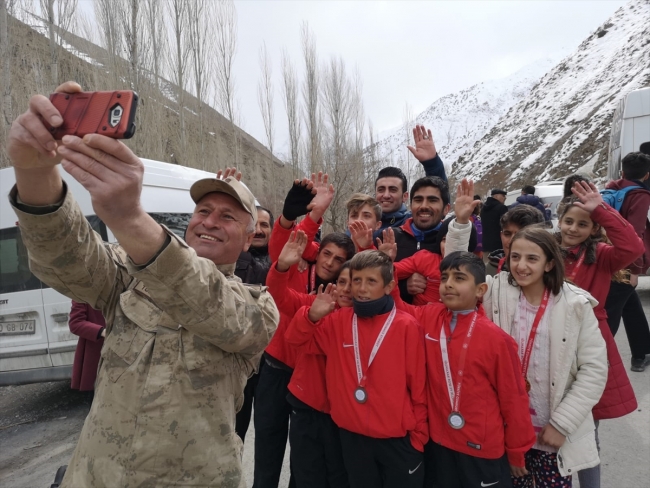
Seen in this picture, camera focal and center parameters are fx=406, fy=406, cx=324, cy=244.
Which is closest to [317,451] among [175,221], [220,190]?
[220,190]

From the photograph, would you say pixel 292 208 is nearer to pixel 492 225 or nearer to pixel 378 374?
pixel 378 374

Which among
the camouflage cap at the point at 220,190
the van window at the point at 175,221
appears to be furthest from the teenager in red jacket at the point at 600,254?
the van window at the point at 175,221

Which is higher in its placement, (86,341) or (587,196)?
(587,196)

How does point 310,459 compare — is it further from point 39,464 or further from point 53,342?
point 53,342

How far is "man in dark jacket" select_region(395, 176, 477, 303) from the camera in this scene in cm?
288

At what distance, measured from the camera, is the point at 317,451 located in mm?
2311

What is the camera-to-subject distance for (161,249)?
94 cm

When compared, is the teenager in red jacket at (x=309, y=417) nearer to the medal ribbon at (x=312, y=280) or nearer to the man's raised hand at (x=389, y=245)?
the man's raised hand at (x=389, y=245)

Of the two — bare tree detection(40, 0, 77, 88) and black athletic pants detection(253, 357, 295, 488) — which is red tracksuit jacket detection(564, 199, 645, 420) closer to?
black athletic pants detection(253, 357, 295, 488)

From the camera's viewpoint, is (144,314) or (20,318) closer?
(144,314)

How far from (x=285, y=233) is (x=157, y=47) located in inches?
490

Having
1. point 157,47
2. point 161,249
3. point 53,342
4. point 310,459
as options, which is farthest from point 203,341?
point 157,47

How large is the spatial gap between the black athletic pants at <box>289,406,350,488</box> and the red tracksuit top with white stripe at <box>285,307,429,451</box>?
0.22 m

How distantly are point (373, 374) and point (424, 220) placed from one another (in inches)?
50.0
